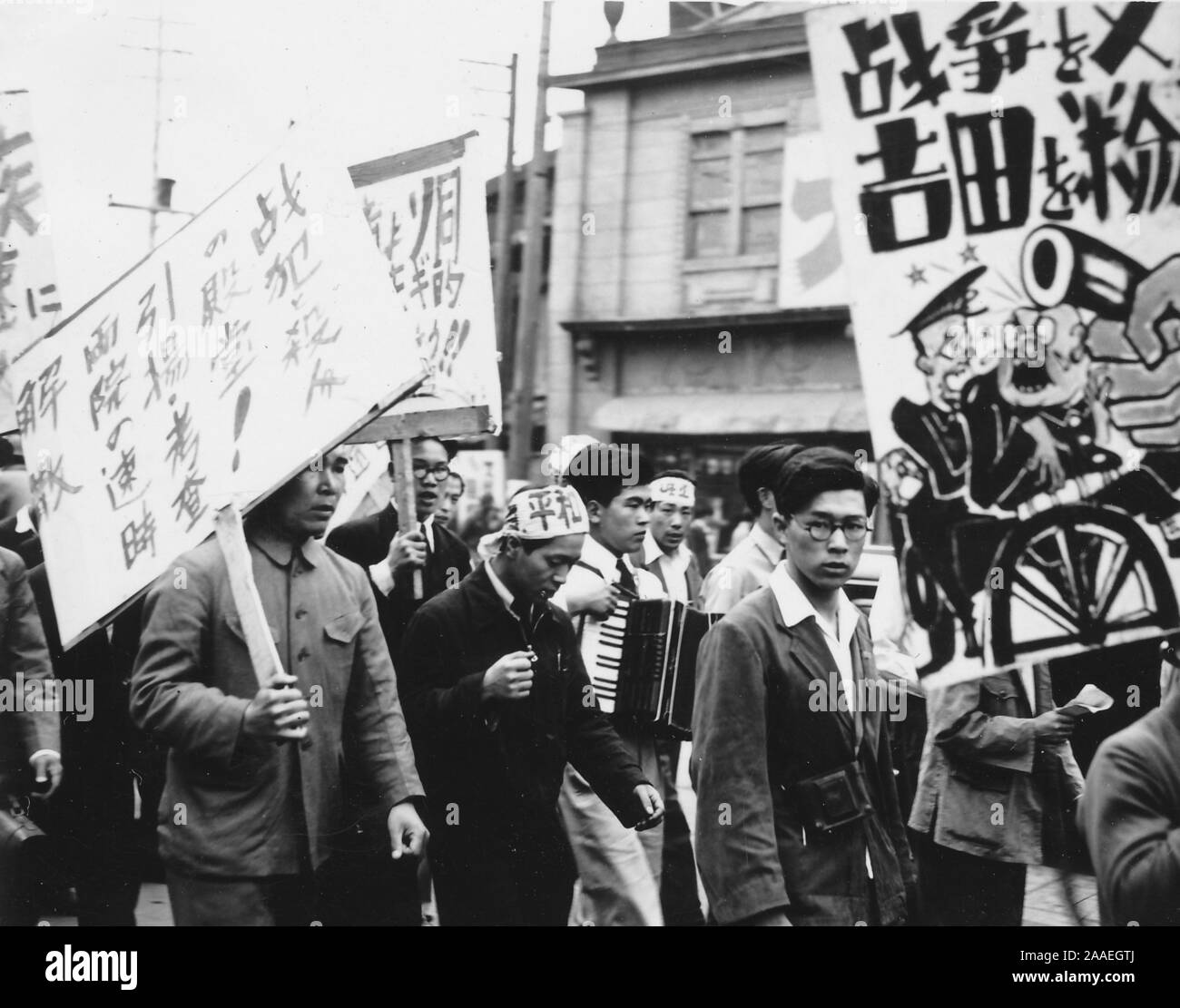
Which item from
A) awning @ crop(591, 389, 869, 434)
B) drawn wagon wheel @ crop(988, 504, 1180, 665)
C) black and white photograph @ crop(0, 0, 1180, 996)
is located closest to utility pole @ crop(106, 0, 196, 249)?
black and white photograph @ crop(0, 0, 1180, 996)

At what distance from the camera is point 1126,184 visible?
156 inches

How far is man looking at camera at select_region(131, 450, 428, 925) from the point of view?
3883 mm

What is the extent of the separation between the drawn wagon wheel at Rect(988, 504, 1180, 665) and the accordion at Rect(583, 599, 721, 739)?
4.66ft

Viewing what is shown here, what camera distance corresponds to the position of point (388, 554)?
5.41 meters

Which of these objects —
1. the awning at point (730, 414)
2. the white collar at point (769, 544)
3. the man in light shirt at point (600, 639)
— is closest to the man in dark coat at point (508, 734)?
the man in light shirt at point (600, 639)

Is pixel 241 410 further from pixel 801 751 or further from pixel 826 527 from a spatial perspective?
pixel 801 751

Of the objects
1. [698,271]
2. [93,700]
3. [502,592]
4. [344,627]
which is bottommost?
[93,700]

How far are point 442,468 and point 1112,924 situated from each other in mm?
2942

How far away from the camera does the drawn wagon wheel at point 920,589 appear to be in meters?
3.99

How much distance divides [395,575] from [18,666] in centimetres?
134

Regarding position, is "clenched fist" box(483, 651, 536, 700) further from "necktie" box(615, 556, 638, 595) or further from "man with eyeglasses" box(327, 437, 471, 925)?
"necktie" box(615, 556, 638, 595)
